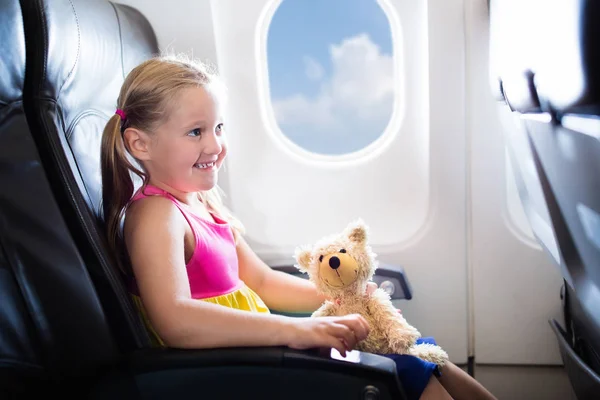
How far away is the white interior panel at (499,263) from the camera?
187cm

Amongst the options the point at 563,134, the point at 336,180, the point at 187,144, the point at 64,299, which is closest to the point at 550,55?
the point at 563,134

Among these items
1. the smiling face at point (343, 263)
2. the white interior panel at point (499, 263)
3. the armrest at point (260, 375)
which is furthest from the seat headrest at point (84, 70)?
the white interior panel at point (499, 263)

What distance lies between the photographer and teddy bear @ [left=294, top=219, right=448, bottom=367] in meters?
1.38

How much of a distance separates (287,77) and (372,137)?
0.36 m

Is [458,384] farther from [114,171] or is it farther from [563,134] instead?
[114,171]

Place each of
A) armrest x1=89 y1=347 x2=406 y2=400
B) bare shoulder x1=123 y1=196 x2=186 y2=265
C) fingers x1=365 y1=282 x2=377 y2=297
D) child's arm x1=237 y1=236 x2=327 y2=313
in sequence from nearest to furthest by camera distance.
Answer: armrest x1=89 y1=347 x2=406 y2=400, bare shoulder x1=123 y1=196 x2=186 y2=265, fingers x1=365 y1=282 x2=377 y2=297, child's arm x1=237 y1=236 x2=327 y2=313

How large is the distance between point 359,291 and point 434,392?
278mm

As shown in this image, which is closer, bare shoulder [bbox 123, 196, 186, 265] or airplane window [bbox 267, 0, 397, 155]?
bare shoulder [bbox 123, 196, 186, 265]

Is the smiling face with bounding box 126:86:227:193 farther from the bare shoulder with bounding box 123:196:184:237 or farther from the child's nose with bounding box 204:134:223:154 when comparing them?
the bare shoulder with bounding box 123:196:184:237

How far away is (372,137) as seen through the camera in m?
2.09

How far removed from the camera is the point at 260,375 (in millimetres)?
1158

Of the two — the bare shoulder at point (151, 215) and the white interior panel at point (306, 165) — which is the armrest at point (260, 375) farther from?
the white interior panel at point (306, 165)

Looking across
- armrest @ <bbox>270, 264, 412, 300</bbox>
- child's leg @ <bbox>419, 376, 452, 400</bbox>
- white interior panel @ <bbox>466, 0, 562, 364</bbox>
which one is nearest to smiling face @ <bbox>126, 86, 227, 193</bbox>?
armrest @ <bbox>270, 264, 412, 300</bbox>

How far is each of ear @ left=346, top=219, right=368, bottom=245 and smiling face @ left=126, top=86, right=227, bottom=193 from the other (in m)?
0.38
